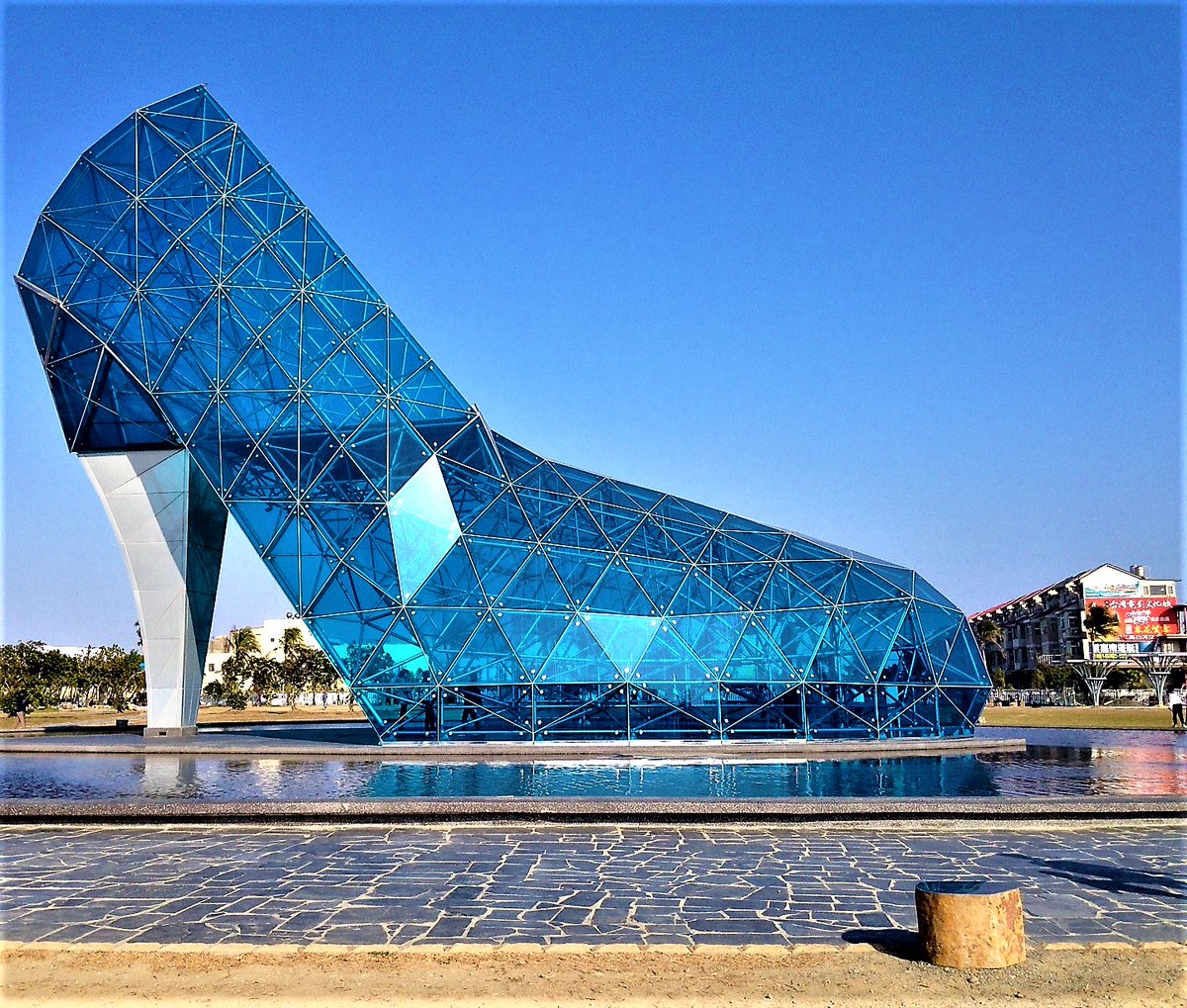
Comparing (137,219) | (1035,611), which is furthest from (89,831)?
(1035,611)

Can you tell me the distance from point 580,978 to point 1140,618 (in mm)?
135700

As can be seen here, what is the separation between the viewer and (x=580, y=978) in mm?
7801

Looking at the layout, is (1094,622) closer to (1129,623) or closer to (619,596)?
(1129,623)

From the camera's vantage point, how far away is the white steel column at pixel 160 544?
37594 millimetres

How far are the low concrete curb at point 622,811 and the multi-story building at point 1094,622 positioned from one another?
118m

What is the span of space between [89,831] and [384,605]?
59.9ft

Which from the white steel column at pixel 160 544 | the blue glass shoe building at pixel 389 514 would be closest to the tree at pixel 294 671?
the white steel column at pixel 160 544

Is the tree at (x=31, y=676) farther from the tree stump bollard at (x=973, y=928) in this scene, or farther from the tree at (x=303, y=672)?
the tree stump bollard at (x=973, y=928)

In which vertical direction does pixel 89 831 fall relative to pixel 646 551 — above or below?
below

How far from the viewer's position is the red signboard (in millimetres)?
124500

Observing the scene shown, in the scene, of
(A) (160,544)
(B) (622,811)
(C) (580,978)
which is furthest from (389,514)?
(C) (580,978)

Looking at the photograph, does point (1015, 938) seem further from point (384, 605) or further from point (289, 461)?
point (289, 461)

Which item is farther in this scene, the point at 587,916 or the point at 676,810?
the point at 676,810

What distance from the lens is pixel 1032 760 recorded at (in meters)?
28.1
